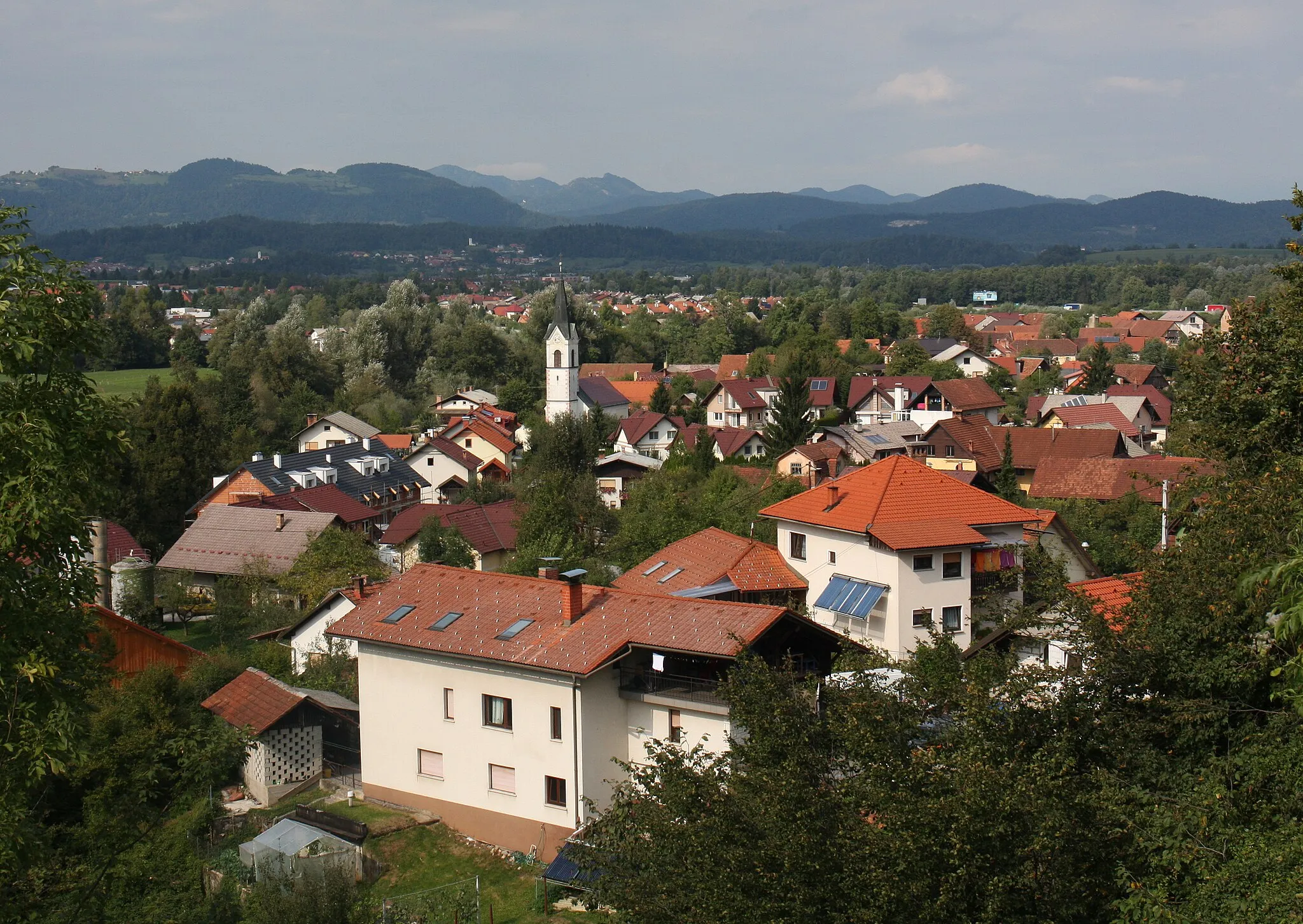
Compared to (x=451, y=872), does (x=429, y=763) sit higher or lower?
higher

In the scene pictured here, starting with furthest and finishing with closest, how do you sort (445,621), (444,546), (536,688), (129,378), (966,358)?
(129,378), (966,358), (444,546), (445,621), (536,688)

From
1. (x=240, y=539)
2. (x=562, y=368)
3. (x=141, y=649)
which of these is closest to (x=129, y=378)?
(x=562, y=368)

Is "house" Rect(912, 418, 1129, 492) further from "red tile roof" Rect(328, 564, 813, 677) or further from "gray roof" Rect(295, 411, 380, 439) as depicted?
"red tile roof" Rect(328, 564, 813, 677)

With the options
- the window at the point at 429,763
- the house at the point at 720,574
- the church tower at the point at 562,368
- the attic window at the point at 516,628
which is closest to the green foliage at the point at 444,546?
the house at the point at 720,574

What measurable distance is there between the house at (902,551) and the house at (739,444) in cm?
2597

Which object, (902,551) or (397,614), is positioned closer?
(397,614)

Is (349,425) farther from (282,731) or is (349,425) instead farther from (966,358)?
(966,358)

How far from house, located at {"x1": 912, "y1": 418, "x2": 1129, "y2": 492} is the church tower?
2060 centimetres

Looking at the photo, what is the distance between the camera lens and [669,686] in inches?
685

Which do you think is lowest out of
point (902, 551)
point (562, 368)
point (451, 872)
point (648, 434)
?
point (451, 872)

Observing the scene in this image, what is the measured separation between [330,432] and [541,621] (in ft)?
125

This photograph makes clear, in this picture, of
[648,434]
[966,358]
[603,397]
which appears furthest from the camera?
[966,358]

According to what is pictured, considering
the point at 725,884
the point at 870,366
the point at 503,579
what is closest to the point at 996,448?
the point at 870,366

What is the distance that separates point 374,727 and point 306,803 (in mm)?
1465
